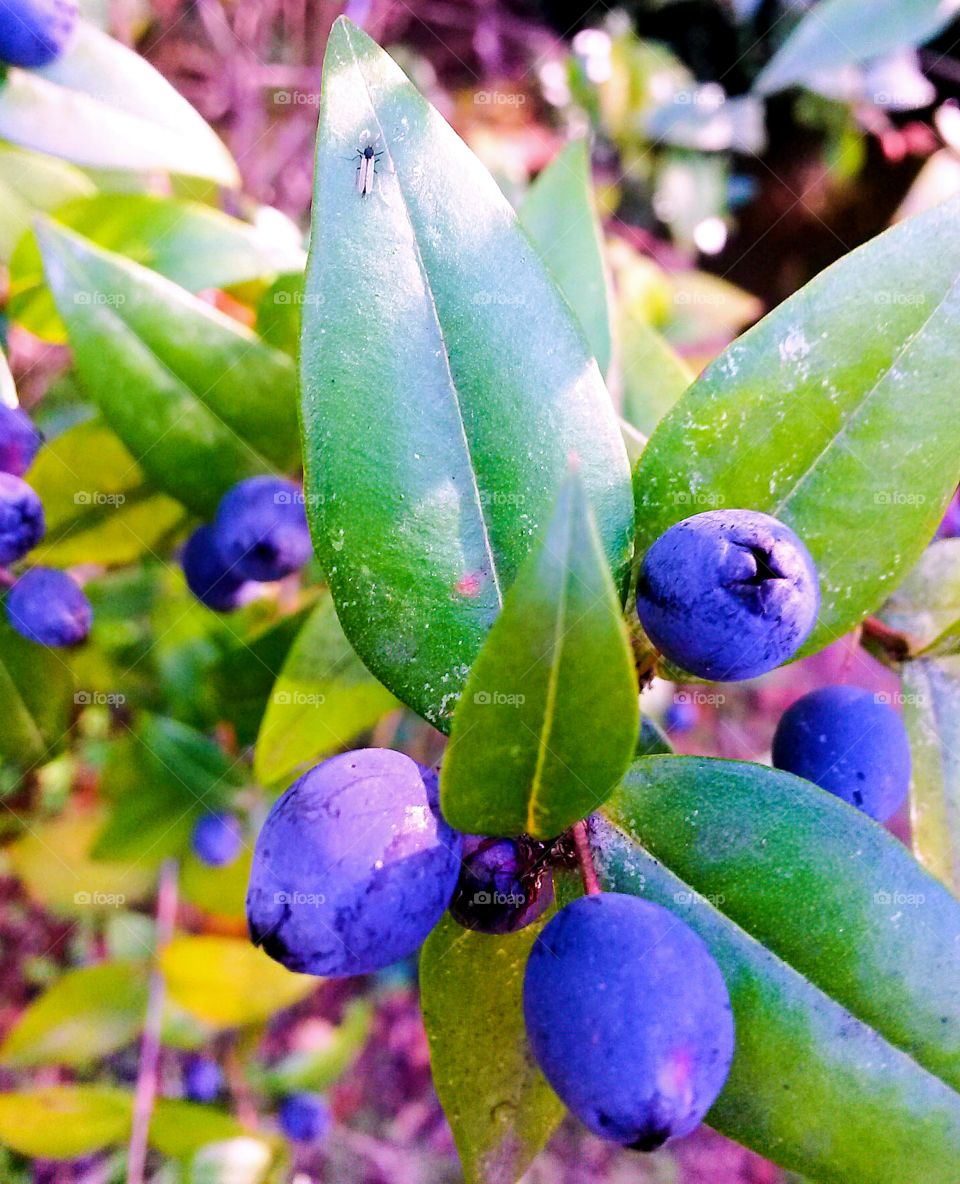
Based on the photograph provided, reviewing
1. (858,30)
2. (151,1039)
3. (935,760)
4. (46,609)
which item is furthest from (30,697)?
(858,30)

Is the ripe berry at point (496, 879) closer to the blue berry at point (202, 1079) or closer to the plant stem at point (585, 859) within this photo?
the plant stem at point (585, 859)

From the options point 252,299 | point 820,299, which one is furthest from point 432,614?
point 252,299

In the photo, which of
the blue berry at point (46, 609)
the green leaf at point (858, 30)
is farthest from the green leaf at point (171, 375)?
the green leaf at point (858, 30)

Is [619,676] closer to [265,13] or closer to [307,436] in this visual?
[307,436]

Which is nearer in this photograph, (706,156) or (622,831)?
(622,831)

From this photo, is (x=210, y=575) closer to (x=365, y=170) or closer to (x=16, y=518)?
(x=16, y=518)

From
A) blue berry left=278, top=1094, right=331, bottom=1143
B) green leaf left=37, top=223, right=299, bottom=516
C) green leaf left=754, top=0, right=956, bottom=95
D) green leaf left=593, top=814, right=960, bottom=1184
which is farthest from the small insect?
blue berry left=278, top=1094, right=331, bottom=1143

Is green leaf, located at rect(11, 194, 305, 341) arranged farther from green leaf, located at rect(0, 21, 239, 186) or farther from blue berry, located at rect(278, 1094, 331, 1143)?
blue berry, located at rect(278, 1094, 331, 1143)
